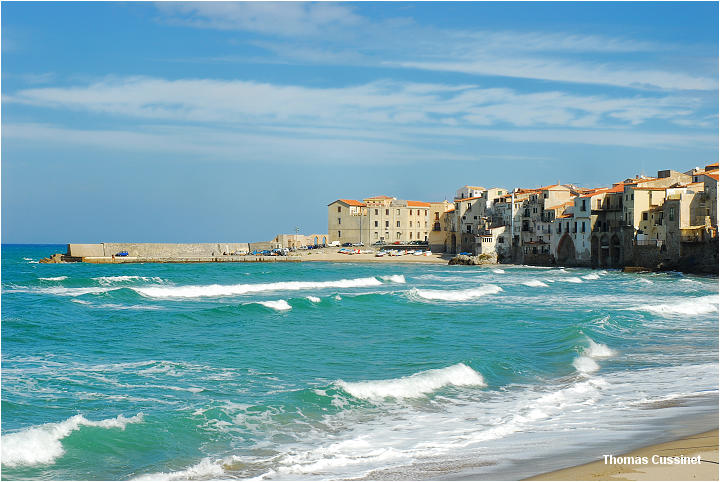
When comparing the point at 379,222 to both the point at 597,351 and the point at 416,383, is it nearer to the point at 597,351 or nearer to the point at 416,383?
the point at 597,351

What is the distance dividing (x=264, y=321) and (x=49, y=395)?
14.0 meters

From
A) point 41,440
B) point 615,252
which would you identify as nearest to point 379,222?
point 615,252

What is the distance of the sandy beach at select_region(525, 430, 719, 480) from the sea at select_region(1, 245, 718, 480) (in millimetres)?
479

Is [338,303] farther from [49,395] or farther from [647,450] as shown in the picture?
[647,450]

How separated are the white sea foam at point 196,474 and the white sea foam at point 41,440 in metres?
2.04

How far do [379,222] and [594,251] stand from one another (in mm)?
41005

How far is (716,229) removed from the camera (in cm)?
5588

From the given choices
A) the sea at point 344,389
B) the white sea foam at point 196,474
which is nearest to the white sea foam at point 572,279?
the sea at point 344,389

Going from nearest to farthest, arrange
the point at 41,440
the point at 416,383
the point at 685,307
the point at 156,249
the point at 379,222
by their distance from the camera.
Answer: the point at 41,440, the point at 416,383, the point at 685,307, the point at 156,249, the point at 379,222

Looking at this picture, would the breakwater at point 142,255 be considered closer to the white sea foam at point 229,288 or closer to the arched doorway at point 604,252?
the arched doorway at point 604,252

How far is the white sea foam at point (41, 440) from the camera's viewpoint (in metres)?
11.0

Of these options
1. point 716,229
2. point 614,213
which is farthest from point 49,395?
point 614,213

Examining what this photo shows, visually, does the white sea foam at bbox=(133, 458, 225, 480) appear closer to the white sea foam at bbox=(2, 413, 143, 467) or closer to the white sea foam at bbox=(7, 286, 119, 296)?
the white sea foam at bbox=(2, 413, 143, 467)

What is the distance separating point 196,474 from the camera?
1022 cm
